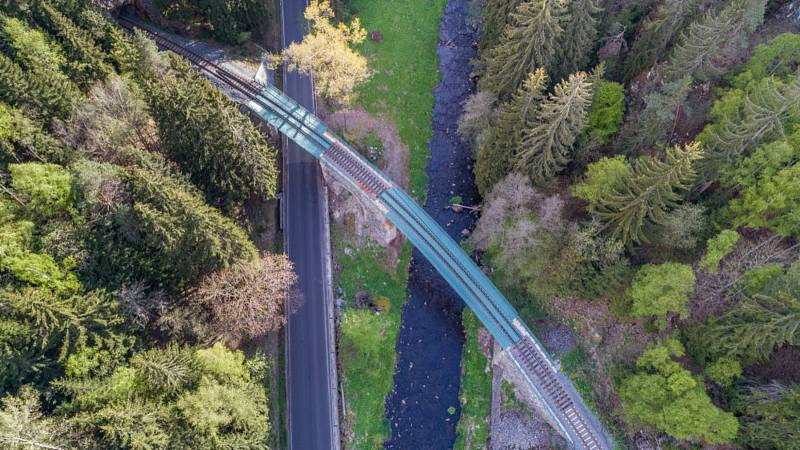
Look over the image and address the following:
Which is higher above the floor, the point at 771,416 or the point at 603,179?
the point at 603,179

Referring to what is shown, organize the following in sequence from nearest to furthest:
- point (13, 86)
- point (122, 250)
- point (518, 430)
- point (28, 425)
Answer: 1. point (28, 425)
2. point (122, 250)
3. point (13, 86)
4. point (518, 430)

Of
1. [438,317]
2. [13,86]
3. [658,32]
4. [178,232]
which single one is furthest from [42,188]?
[658,32]

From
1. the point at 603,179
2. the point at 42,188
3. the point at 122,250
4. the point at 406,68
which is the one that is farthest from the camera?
the point at 406,68

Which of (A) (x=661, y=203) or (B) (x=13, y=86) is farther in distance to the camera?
(B) (x=13, y=86)

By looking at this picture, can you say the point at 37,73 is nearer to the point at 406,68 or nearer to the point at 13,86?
the point at 13,86

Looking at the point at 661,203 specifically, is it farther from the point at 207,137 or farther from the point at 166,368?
the point at 166,368

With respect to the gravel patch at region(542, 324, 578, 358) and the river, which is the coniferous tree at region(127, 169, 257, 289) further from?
the gravel patch at region(542, 324, 578, 358)

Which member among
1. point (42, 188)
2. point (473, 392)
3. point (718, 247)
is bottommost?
point (718, 247)

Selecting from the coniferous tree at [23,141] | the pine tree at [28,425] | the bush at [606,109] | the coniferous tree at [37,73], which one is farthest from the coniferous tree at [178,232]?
the bush at [606,109]
